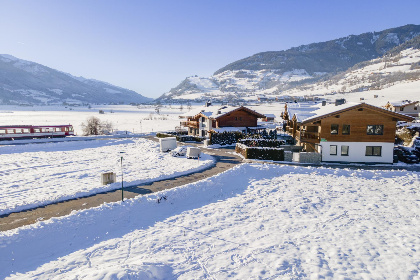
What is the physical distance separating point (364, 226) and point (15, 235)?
19053 mm

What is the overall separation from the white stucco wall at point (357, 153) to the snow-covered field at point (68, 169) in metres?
14.6

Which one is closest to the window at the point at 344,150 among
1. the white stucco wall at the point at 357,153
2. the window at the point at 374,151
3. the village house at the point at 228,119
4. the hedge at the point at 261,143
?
the white stucco wall at the point at 357,153

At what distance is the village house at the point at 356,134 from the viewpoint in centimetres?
2883

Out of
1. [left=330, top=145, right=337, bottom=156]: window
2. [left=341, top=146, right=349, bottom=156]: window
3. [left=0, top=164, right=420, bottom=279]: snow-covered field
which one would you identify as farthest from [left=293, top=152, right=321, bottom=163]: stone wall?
[left=0, top=164, right=420, bottom=279]: snow-covered field

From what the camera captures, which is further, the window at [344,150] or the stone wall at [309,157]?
the window at [344,150]

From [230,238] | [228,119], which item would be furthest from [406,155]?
[228,119]

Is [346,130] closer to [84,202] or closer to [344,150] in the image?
[344,150]

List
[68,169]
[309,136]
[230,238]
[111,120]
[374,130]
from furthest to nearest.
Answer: [111,120] < [309,136] < [374,130] < [68,169] < [230,238]

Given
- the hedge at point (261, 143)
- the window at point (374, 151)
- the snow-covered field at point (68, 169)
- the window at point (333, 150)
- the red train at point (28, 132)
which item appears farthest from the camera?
the red train at point (28, 132)

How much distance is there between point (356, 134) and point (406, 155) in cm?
688

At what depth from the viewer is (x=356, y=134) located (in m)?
29.3

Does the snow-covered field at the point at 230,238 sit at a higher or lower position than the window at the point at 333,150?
lower

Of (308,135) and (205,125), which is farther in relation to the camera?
(205,125)

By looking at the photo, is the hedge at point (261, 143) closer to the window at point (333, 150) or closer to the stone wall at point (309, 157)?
the stone wall at point (309, 157)
